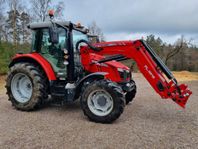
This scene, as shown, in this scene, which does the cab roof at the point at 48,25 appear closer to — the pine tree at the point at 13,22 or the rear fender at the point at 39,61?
the rear fender at the point at 39,61

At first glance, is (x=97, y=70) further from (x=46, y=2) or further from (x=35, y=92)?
(x=46, y=2)

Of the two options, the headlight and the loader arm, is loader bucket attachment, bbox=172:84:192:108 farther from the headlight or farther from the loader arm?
the headlight

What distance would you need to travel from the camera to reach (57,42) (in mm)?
6355

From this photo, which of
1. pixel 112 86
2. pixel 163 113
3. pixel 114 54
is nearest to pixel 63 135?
pixel 112 86

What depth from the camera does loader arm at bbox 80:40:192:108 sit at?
18.8ft

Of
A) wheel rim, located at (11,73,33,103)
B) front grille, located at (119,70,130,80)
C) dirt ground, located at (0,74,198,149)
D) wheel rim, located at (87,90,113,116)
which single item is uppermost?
front grille, located at (119,70,130,80)

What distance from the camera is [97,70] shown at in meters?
6.52

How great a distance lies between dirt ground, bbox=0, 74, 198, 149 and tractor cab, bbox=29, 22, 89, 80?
46.2 inches

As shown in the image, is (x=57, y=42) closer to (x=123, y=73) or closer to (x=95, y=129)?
(x=123, y=73)

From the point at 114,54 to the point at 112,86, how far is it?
3.47 ft

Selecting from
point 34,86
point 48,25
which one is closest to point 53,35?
point 48,25

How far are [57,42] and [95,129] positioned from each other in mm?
2367

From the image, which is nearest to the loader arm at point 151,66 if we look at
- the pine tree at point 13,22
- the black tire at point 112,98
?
the black tire at point 112,98

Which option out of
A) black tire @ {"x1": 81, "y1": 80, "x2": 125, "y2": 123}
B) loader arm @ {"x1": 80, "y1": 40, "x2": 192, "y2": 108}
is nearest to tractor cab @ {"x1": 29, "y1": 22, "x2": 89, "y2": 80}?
loader arm @ {"x1": 80, "y1": 40, "x2": 192, "y2": 108}
